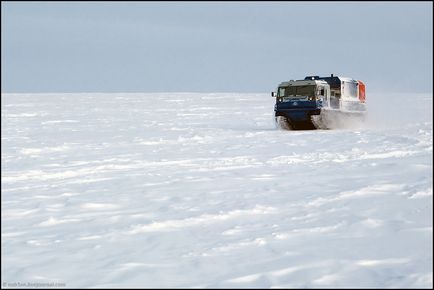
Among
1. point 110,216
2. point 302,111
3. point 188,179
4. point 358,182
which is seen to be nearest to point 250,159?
point 188,179

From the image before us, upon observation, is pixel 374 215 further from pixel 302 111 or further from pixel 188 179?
pixel 302 111

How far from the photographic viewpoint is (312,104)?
22.1 metres

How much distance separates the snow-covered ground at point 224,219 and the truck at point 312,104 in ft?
25.8

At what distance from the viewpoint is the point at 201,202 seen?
26.8ft

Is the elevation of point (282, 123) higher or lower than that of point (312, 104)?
lower

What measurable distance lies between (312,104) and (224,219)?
51.2ft

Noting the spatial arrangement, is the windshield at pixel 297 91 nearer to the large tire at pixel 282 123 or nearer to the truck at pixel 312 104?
the truck at pixel 312 104

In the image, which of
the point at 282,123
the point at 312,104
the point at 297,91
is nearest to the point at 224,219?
the point at 312,104

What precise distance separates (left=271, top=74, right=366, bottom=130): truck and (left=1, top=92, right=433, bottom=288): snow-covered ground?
785 cm

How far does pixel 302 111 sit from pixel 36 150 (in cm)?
980

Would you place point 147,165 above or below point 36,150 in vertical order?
below

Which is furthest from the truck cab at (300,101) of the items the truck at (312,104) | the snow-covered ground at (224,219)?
the snow-covered ground at (224,219)

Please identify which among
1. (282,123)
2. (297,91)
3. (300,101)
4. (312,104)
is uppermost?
(297,91)

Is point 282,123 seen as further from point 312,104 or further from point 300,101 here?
point 312,104
